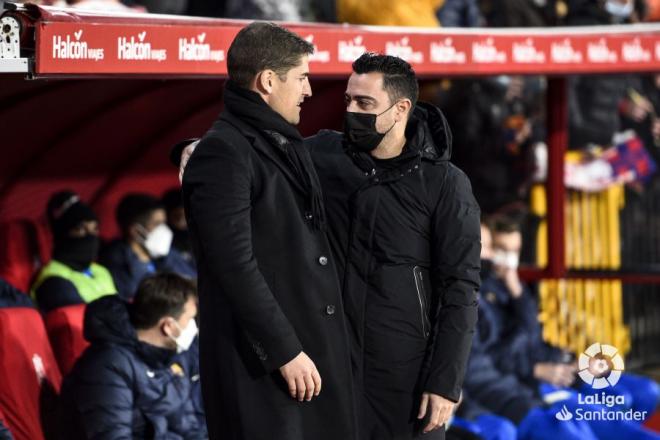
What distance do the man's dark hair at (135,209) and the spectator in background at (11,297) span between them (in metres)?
1.30

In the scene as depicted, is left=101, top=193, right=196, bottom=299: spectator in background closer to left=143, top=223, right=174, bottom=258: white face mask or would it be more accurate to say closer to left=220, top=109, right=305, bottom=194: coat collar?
left=143, top=223, right=174, bottom=258: white face mask

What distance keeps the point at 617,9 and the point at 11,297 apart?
6.07 meters

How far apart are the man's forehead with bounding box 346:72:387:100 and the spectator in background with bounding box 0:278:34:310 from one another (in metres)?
2.33

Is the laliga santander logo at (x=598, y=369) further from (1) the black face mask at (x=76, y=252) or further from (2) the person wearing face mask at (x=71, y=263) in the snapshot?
(1) the black face mask at (x=76, y=252)

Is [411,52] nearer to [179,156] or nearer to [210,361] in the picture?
[179,156]

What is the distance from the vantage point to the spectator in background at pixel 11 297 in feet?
21.3

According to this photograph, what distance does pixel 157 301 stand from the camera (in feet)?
20.3

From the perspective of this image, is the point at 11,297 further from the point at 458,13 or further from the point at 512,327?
the point at 458,13

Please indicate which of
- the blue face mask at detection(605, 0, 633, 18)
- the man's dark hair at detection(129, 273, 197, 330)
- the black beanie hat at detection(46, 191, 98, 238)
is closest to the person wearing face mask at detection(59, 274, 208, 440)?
the man's dark hair at detection(129, 273, 197, 330)

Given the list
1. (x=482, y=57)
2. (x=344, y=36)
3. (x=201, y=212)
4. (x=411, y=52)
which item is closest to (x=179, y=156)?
(x=201, y=212)

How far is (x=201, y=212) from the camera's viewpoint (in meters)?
4.16

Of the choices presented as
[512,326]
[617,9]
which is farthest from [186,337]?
[617,9]

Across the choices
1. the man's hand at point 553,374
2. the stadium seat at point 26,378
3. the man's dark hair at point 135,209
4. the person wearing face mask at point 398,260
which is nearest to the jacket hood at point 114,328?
the stadium seat at point 26,378

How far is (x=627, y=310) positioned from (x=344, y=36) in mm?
4277
